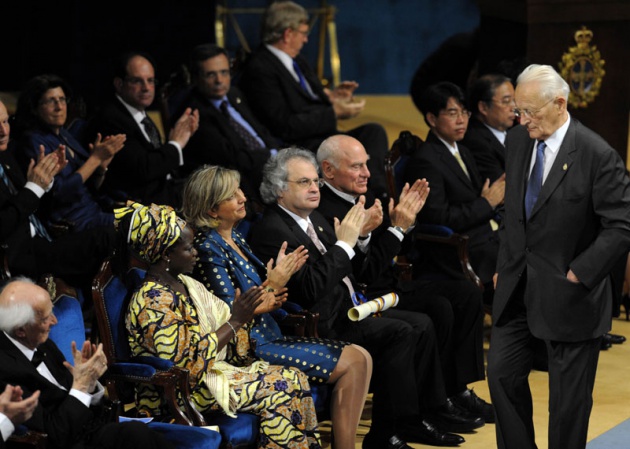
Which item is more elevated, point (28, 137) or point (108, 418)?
point (28, 137)

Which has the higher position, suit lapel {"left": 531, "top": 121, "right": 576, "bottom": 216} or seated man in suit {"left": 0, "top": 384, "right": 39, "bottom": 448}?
suit lapel {"left": 531, "top": 121, "right": 576, "bottom": 216}

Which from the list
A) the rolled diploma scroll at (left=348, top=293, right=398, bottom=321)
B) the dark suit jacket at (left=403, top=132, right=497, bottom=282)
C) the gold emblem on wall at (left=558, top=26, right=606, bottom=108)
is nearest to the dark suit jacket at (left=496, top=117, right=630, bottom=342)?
the rolled diploma scroll at (left=348, top=293, right=398, bottom=321)

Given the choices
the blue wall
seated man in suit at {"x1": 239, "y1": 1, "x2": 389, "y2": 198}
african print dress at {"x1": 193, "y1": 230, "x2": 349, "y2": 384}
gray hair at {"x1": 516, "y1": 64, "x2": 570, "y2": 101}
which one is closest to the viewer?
gray hair at {"x1": 516, "y1": 64, "x2": 570, "y2": 101}

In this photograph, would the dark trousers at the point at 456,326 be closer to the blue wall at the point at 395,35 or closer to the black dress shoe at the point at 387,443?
the black dress shoe at the point at 387,443

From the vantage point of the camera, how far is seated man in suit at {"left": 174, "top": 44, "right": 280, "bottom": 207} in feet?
21.2

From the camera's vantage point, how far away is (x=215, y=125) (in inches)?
257

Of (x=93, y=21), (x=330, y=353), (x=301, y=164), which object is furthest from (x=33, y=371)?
(x=93, y=21)

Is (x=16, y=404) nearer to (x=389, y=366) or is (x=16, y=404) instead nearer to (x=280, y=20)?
(x=389, y=366)

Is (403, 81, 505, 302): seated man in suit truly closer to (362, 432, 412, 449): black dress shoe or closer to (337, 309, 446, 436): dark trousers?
(337, 309, 446, 436): dark trousers

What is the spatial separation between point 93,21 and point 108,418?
7323 millimetres

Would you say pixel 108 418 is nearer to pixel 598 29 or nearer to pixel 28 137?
pixel 28 137

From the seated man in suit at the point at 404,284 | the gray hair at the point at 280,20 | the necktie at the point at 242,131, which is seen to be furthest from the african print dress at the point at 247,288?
the gray hair at the point at 280,20

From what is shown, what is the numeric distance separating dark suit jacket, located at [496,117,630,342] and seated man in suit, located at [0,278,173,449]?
1381mm

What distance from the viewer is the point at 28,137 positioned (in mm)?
5652
